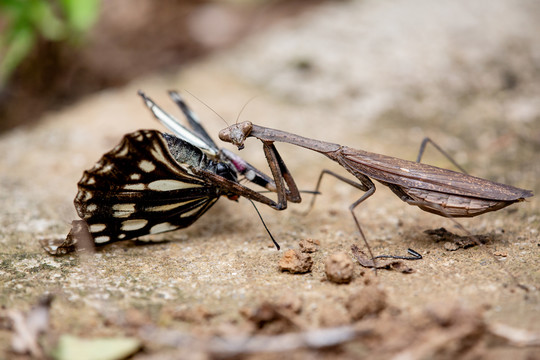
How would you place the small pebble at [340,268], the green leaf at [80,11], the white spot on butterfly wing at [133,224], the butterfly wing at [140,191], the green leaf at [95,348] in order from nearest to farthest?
the green leaf at [95,348] < the small pebble at [340,268] < the butterfly wing at [140,191] < the white spot on butterfly wing at [133,224] < the green leaf at [80,11]

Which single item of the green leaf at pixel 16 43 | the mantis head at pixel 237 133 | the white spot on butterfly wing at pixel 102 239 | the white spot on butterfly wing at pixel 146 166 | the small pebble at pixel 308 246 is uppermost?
the green leaf at pixel 16 43

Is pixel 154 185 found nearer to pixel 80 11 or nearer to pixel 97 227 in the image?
pixel 97 227

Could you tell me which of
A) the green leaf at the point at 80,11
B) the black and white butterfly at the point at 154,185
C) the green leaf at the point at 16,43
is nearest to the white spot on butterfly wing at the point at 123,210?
the black and white butterfly at the point at 154,185

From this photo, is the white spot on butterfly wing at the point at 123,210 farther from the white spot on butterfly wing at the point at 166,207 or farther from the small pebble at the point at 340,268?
the small pebble at the point at 340,268

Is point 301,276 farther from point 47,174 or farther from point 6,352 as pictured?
point 47,174

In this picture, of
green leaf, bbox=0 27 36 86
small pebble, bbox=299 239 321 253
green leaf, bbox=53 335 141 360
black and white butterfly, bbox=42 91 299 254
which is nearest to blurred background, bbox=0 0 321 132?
green leaf, bbox=0 27 36 86

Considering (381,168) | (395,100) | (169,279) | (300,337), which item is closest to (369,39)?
(395,100)

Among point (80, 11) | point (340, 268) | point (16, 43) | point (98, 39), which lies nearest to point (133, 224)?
point (340, 268)

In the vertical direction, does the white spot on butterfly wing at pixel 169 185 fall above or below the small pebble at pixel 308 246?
above
